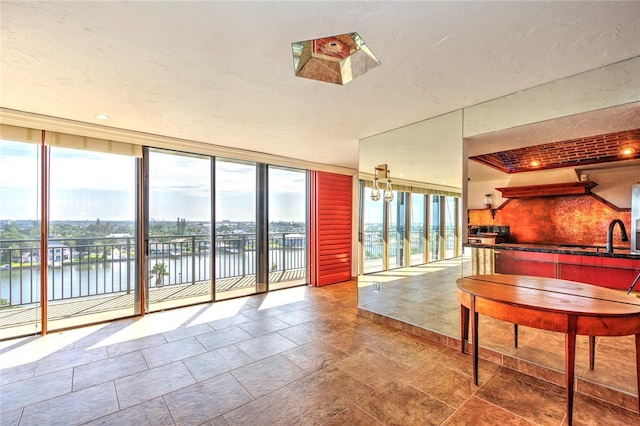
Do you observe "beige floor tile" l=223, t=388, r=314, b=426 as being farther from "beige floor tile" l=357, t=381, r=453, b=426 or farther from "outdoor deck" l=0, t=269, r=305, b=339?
"outdoor deck" l=0, t=269, r=305, b=339

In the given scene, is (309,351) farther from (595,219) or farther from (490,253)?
(595,219)

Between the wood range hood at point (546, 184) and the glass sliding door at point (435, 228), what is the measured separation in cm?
92

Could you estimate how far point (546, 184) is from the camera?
84.9 inches

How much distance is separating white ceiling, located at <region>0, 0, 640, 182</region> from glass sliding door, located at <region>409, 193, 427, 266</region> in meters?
1.25

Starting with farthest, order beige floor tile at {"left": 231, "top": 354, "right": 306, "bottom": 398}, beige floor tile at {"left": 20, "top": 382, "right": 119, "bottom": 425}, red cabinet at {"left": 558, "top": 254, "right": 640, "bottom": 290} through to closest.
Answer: beige floor tile at {"left": 231, "top": 354, "right": 306, "bottom": 398} < red cabinet at {"left": 558, "top": 254, "right": 640, "bottom": 290} < beige floor tile at {"left": 20, "top": 382, "right": 119, "bottom": 425}

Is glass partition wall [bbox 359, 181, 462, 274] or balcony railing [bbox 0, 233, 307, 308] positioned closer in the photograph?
balcony railing [bbox 0, 233, 307, 308]

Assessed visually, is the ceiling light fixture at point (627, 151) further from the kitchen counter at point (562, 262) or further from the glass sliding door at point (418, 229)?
the glass sliding door at point (418, 229)

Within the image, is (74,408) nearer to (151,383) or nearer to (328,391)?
(151,383)

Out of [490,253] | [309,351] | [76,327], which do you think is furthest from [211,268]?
[490,253]

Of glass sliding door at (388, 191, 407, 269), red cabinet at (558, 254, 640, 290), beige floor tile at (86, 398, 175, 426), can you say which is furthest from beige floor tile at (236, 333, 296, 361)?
red cabinet at (558, 254, 640, 290)

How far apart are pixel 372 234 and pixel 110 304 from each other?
149 inches

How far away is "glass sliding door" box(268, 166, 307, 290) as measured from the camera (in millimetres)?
5086

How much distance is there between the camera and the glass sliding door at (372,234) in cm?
409

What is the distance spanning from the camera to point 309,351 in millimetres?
2678
